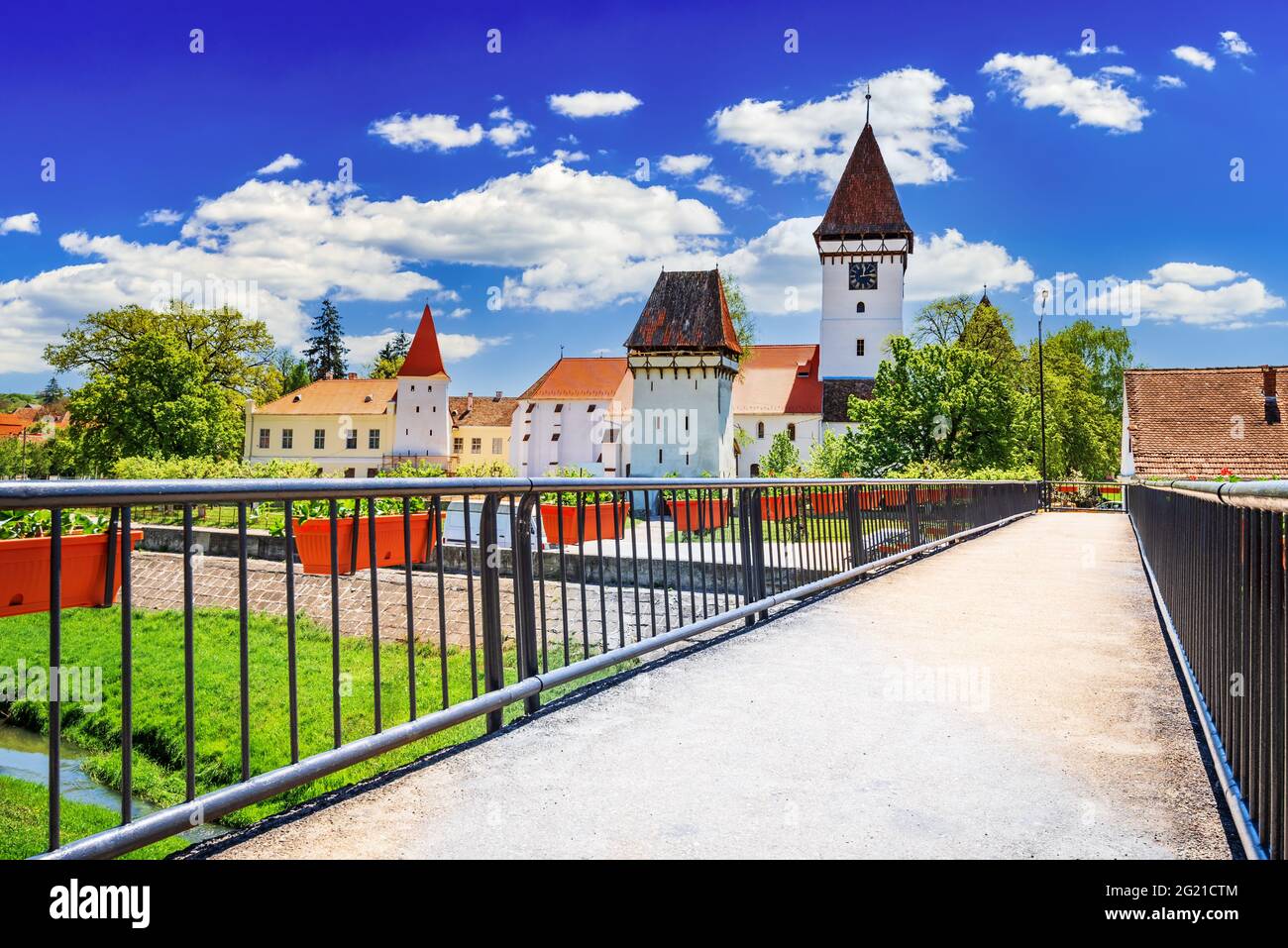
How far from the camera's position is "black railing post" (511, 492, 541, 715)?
4.96 m

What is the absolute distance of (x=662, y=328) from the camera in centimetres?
6612

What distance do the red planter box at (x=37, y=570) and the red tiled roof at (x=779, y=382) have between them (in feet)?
249

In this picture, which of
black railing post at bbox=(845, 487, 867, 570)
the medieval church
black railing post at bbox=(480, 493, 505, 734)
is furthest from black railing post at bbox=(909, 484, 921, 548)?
the medieval church

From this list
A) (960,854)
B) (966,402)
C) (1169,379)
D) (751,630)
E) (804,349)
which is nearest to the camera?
(960,854)

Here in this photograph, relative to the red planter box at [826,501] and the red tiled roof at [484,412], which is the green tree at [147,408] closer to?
the red tiled roof at [484,412]

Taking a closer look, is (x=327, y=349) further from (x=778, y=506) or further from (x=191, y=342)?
(x=778, y=506)

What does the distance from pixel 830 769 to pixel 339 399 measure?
96.2 m

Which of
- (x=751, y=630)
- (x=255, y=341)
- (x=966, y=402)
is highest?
(x=255, y=341)

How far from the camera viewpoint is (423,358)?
90.2 m

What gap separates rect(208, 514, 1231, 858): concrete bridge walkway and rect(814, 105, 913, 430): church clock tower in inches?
2698
